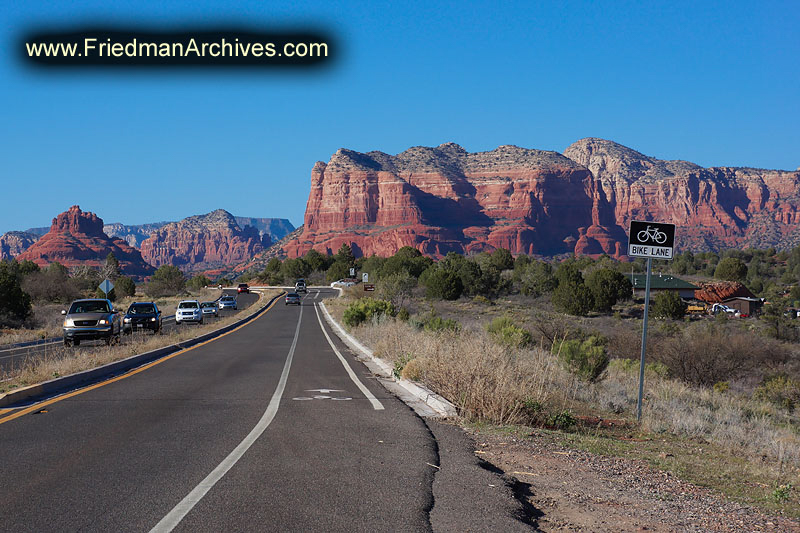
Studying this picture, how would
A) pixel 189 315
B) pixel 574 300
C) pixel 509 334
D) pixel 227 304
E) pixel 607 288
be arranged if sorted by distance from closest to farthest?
pixel 509 334
pixel 189 315
pixel 574 300
pixel 227 304
pixel 607 288

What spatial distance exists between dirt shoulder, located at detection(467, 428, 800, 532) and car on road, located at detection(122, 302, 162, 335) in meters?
24.5

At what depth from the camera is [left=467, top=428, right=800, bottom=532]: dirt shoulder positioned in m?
5.37

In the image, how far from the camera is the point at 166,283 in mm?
102688

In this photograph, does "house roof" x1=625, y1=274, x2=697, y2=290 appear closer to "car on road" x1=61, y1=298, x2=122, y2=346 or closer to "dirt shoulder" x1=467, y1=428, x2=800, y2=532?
"car on road" x1=61, y1=298, x2=122, y2=346

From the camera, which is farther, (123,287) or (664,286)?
(123,287)

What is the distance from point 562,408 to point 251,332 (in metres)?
24.6

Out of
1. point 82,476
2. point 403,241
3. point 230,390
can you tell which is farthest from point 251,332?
point 403,241

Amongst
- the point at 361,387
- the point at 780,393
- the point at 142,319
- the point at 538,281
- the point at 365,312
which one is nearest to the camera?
the point at 361,387

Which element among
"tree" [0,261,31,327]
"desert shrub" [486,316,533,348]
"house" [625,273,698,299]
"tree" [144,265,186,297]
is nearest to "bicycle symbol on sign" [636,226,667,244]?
"desert shrub" [486,316,533,348]

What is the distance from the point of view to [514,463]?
7379 mm

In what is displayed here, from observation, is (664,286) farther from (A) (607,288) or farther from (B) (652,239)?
(B) (652,239)

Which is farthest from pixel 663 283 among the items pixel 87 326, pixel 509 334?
pixel 87 326

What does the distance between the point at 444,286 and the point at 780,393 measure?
154ft

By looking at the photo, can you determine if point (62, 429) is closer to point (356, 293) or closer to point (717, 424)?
point (717, 424)
